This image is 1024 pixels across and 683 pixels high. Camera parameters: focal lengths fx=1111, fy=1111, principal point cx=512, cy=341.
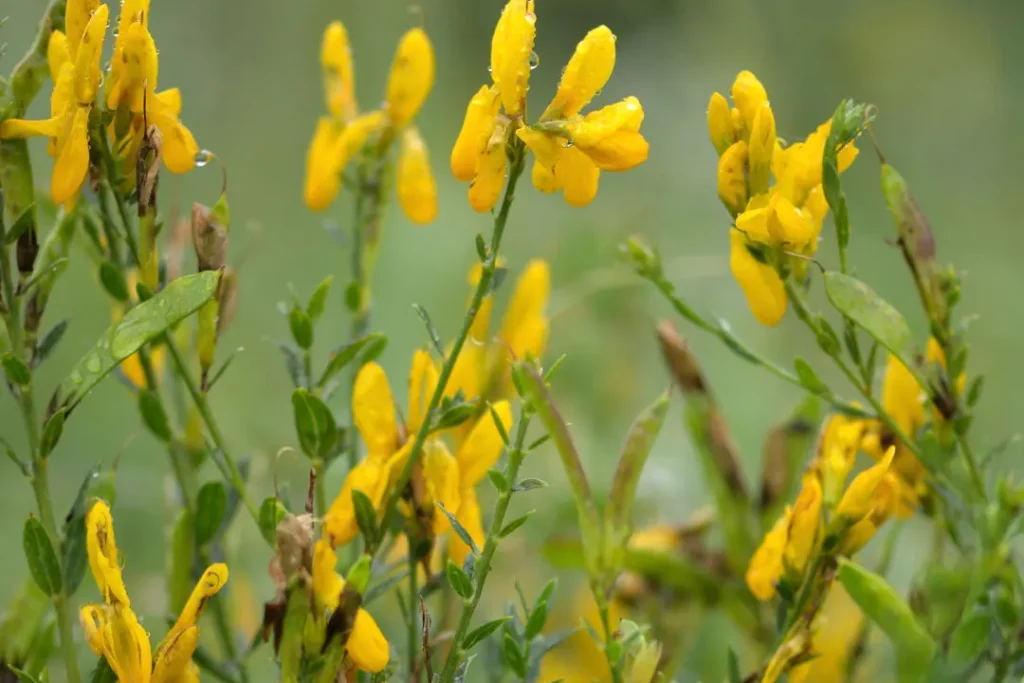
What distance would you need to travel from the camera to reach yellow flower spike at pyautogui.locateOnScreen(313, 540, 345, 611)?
291mm

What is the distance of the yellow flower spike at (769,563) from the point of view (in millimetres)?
369

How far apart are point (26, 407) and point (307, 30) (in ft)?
4.84

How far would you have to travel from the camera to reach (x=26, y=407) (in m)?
0.33

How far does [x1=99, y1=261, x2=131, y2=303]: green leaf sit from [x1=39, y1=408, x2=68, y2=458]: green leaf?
52 mm

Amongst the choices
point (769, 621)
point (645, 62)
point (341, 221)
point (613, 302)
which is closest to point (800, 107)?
point (645, 62)

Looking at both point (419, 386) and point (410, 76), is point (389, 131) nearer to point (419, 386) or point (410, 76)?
point (410, 76)

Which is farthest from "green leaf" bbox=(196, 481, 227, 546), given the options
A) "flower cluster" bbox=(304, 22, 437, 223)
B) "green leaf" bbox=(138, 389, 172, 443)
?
"flower cluster" bbox=(304, 22, 437, 223)

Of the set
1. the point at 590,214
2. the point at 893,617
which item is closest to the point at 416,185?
the point at 893,617

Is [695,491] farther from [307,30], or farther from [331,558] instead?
[307,30]

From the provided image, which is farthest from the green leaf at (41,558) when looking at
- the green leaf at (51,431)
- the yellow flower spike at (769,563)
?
the yellow flower spike at (769,563)

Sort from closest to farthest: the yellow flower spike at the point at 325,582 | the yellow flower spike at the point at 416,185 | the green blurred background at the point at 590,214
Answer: the yellow flower spike at the point at 325,582 < the yellow flower spike at the point at 416,185 < the green blurred background at the point at 590,214

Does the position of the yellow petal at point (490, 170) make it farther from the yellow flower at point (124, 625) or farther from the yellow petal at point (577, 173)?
the yellow flower at point (124, 625)

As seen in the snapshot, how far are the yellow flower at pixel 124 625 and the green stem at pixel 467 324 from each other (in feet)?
0.18

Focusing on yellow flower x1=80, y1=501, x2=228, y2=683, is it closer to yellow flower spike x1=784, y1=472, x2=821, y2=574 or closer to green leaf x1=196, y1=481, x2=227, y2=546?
green leaf x1=196, y1=481, x2=227, y2=546
